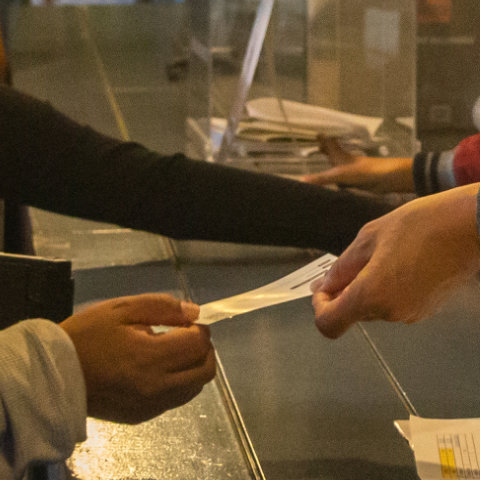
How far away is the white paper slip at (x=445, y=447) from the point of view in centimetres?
71

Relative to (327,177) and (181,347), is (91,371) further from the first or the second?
(327,177)

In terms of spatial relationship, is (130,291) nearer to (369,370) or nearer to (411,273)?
(369,370)

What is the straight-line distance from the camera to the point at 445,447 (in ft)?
2.47

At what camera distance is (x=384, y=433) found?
0.83m

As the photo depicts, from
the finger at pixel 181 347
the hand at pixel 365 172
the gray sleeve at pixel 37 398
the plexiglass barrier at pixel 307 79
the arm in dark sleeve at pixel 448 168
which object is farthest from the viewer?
the plexiglass barrier at pixel 307 79

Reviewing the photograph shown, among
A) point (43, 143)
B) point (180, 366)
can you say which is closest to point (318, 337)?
point (180, 366)

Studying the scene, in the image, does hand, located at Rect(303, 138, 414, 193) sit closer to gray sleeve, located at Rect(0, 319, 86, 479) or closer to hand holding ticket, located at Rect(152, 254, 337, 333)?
hand holding ticket, located at Rect(152, 254, 337, 333)

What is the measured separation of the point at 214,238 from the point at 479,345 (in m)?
0.46

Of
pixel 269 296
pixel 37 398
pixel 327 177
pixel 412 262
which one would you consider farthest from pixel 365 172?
pixel 37 398

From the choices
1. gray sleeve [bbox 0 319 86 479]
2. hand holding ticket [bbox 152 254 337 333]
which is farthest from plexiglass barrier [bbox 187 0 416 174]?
gray sleeve [bbox 0 319 86 479]

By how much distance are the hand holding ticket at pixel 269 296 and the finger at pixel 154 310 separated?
0.05ft

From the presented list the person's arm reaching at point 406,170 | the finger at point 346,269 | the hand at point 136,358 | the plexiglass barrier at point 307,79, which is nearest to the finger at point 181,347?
the hand at point 136,358

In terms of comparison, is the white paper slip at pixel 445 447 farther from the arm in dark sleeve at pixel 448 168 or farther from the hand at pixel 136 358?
the arm in dark sleeve at pixel 448 168

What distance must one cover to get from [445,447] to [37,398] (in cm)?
36
